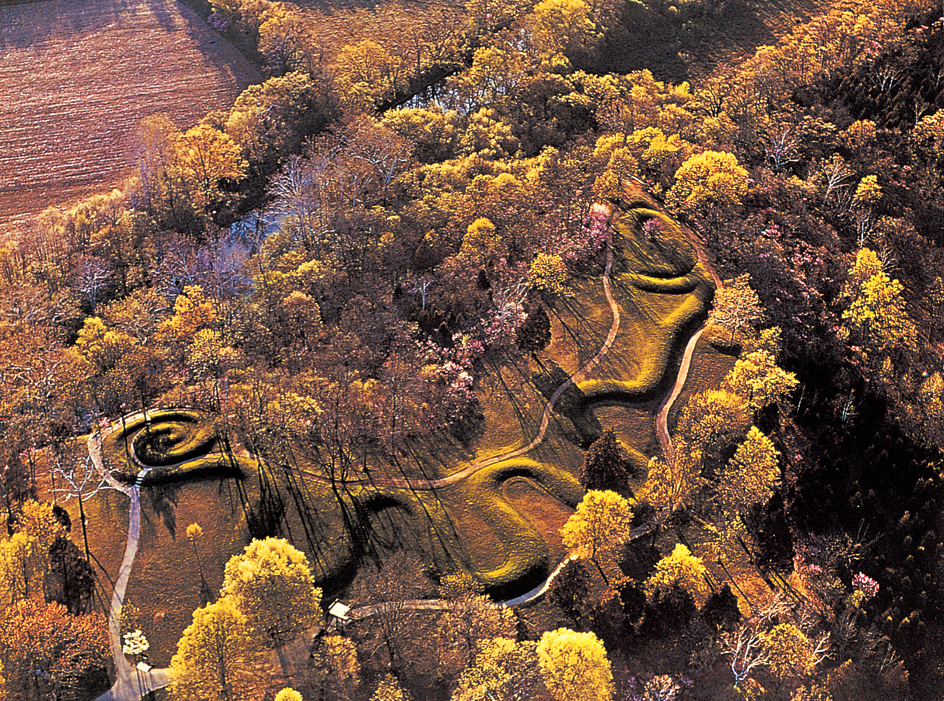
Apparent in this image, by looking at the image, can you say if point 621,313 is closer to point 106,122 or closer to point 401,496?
point 401,496

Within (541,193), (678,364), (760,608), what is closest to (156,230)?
(541,193)

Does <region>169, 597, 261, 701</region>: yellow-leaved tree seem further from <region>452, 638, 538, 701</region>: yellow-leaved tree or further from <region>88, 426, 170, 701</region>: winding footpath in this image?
<region>452, 638, 538, 701</region>: yellow-leaved tree

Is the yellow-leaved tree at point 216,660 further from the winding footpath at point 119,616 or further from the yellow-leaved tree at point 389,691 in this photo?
the yellow-leaved tree at point 389,691

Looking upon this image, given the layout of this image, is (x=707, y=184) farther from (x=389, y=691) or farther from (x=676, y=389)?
(x=389, y=691)

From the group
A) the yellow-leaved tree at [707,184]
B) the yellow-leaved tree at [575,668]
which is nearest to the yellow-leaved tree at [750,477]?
the yellow-leaved tree at [575,668]

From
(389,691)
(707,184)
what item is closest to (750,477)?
(389,691)

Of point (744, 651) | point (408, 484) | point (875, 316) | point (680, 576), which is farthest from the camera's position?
point (875, 316)
